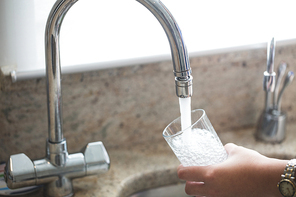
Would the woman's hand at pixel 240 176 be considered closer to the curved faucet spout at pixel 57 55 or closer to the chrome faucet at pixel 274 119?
the curved faucet spout at pixel 57 55

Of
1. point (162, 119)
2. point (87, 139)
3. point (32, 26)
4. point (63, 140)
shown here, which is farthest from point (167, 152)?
point (32, 26)

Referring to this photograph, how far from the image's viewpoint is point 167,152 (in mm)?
897

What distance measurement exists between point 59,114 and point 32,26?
0.72 ft

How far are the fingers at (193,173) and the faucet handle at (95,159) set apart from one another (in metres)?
0.18

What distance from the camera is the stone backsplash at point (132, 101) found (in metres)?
0.79

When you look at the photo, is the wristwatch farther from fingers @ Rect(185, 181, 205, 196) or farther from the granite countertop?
the granite countertop

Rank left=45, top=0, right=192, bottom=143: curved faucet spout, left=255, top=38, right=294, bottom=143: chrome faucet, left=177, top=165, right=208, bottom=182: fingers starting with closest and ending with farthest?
1. left=45, top=0, right=192, bottom=143: curved faucet spout
2. left=177, top=165, right=208, bottom=182: fingers
3. left=255, top=38, right=294, bottom=143: chrome faucet

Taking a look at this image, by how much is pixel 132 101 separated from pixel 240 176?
0.35 m

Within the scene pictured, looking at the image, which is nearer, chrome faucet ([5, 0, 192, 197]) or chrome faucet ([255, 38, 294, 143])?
chrome faucet ([5, 0, 192, 197])

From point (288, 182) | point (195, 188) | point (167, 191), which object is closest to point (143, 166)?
point (167, 191)

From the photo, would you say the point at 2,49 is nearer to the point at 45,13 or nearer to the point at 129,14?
the point at 45,13

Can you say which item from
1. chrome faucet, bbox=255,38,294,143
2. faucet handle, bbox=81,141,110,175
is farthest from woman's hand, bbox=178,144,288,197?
chrome faucet, bbox=255,38,294,143

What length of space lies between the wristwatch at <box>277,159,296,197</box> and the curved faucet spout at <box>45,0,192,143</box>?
24 cm

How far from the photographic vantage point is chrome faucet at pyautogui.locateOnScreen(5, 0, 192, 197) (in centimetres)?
52
